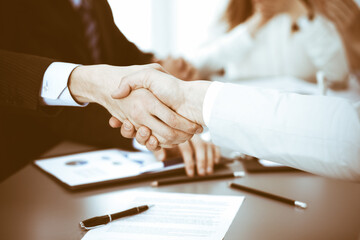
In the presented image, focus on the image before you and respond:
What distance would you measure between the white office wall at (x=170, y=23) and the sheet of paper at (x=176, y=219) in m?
2.89

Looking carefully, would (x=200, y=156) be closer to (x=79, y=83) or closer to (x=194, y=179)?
(x=194, y=179)

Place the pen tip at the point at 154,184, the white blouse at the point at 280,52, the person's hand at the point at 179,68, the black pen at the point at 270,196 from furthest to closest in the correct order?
the white blouse at the point at 280,52
the person's hand at the point at 179,68
the pen tip at the point at 154,184
the black pen at the point at 270,196

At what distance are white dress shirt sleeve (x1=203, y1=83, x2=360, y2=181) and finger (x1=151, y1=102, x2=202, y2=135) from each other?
104 millimetres

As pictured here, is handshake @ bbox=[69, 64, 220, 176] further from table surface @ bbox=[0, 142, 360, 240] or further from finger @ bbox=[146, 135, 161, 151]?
table surface @ bbox=[0, 142, 360, 240]

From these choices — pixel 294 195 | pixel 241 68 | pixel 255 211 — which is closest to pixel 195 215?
pixel 255 211

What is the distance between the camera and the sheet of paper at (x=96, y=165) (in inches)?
33.8

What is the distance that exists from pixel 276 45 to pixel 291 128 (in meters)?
1.94

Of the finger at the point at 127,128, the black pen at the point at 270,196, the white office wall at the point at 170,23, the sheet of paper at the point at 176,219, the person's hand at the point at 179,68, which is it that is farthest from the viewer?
the white office wall at the point at 170,23

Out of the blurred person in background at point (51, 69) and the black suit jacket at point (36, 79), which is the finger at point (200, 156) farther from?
the black suit jacket at point (36, 79)

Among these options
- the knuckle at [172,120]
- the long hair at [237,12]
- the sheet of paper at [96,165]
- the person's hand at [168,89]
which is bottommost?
the sheet of paper at [96,165]

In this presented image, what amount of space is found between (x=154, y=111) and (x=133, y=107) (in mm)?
61

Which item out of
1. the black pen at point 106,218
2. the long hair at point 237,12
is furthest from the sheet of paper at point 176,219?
the long hair at point 237,12

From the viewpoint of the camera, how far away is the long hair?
2.52m

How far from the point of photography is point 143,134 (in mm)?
914
